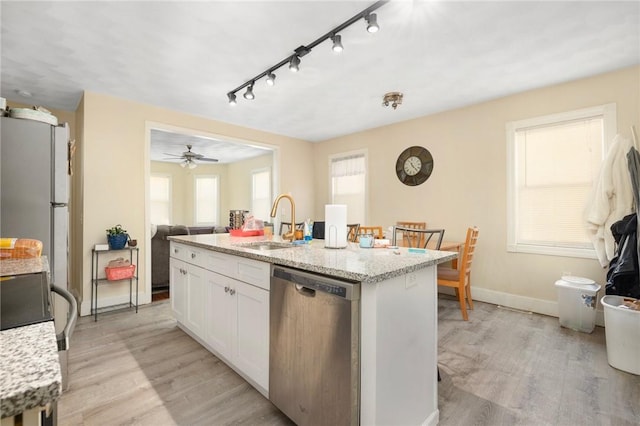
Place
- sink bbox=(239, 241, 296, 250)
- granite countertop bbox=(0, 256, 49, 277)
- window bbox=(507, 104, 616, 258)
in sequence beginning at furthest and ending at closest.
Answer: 1. window bbox=(507, 104, 616, 258)
2. sink bbox=(239, 241, 296, 250)
3. granite countertop bbox=(0, 256, 49, 277)

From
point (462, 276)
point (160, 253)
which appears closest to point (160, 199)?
point (160, 253)

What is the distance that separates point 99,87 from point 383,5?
3246 millimetres

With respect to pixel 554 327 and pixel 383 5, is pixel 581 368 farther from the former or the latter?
pixel 383 5

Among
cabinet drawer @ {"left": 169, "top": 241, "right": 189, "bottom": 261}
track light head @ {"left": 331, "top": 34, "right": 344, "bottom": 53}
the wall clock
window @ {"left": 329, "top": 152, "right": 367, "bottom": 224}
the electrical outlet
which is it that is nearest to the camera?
the electrical outlet

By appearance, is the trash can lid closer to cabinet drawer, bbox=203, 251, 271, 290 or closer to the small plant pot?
cabinet drawer, bbox=203, 251, 271, 290

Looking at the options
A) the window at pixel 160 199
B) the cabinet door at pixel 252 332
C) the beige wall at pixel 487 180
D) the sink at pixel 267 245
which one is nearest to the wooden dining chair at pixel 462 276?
the beige wall at pixel 487 180

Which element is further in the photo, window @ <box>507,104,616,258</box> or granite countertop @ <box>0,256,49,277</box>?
window @ <box>507,104,616,258</box>

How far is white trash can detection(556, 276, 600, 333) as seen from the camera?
286 centimetres

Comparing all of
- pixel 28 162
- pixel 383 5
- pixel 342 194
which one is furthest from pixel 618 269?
pixel 28 162

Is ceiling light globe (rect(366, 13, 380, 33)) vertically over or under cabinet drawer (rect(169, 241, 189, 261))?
over

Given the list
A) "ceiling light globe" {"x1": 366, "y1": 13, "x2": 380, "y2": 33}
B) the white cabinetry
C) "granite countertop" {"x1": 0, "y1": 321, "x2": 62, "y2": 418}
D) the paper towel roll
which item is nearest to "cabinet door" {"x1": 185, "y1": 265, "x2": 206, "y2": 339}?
the white cabinetry

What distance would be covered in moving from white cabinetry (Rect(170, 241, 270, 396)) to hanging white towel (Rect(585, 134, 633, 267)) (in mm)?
3224

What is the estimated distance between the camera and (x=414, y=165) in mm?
4586

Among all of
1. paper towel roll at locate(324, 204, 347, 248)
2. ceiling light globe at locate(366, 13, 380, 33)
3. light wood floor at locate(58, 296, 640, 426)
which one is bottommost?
light wood floor at locate(58, 296, 640, 426)
